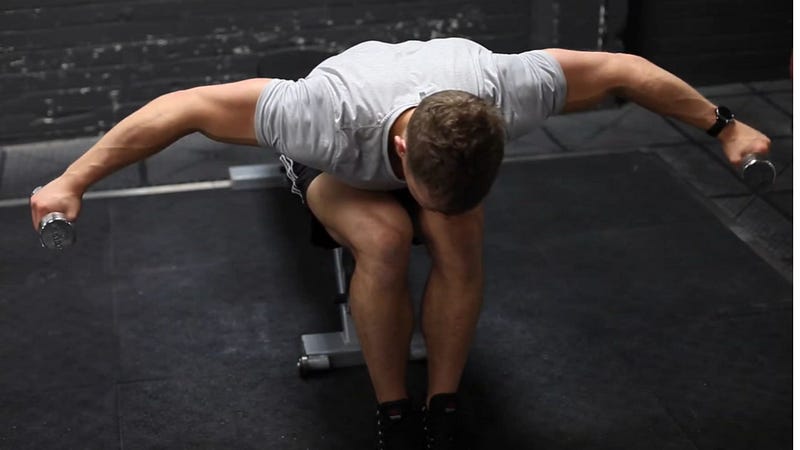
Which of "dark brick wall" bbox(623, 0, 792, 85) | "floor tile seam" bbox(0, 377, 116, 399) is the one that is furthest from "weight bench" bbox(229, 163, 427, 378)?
"dark brick wall" bbox(623, 0, 792, 85)

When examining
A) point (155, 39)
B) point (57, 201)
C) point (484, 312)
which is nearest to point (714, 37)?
point (484, 312)

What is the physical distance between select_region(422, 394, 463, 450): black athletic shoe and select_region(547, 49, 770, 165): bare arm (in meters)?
0.60

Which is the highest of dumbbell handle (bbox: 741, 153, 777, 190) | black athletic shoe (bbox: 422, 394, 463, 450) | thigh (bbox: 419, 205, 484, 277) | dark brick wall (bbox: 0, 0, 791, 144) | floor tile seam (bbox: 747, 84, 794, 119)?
dumbbell handle (bbox: 741, 153, 777, 190)

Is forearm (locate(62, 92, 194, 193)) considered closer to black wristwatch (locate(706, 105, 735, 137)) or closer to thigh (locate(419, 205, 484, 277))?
thigh (locate(419, 205, 484, 277))

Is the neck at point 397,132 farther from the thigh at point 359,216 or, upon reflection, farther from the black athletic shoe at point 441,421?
the black athletic shoe at point 441,421

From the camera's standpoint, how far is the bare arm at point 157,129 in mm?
1917

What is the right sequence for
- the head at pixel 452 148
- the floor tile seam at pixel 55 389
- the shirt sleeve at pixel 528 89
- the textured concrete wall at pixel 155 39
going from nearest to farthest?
the head at pixel 452 148 → the shirt sleeve at pixel 528 89 → the floor tile seam at pixel 55 389 → the textured concrete wall at pixel 155 39

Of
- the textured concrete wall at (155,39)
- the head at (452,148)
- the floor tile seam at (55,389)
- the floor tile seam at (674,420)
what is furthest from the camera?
the textured concrete wall at (155,39)

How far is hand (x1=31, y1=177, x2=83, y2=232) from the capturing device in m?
1.88

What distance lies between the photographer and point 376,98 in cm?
195

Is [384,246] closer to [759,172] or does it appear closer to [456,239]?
[456,239]

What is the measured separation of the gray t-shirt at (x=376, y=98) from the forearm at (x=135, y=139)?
0.47ft

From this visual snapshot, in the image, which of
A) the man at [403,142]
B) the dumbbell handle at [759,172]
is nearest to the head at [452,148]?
the man at [403,142]

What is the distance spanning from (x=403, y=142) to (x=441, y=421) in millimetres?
599
